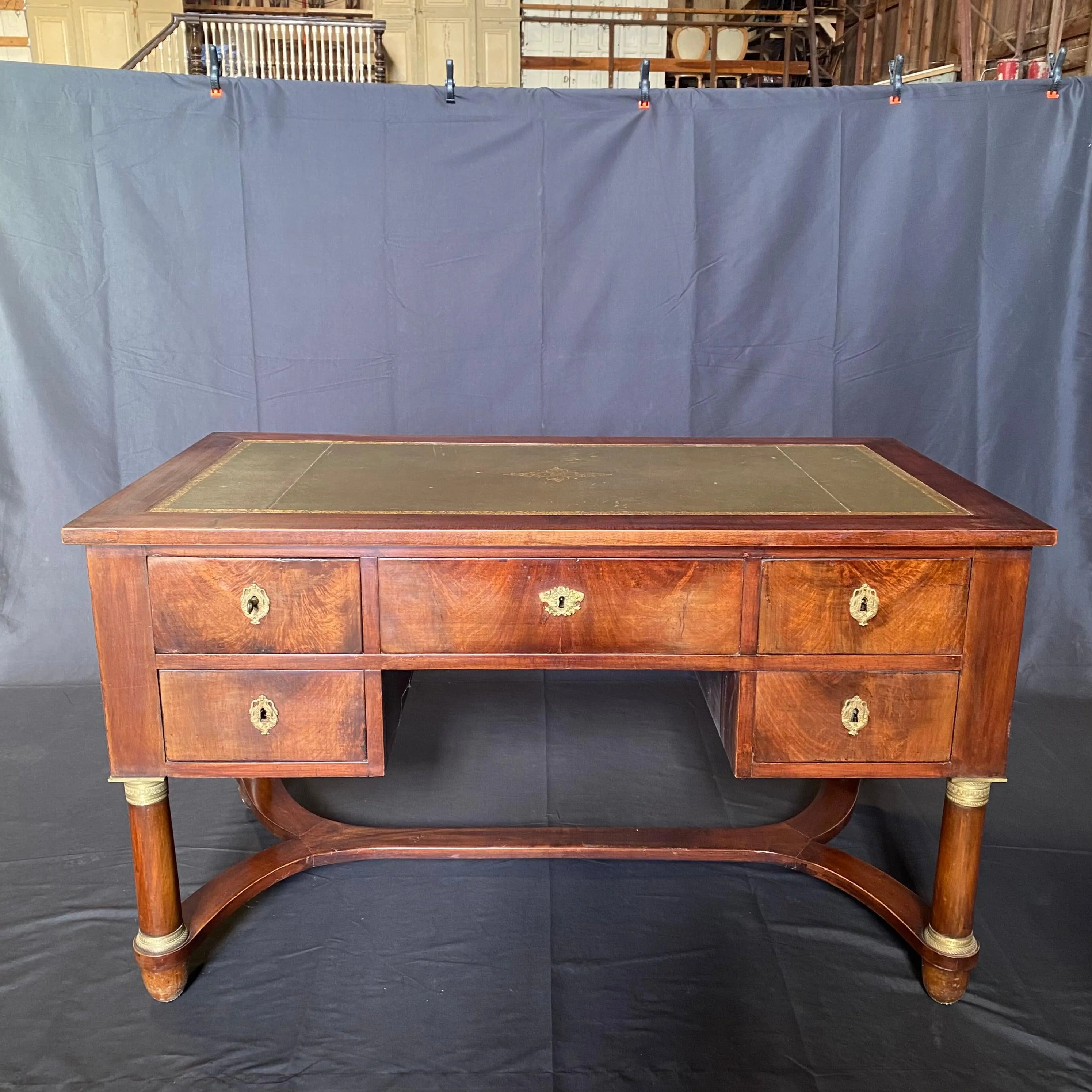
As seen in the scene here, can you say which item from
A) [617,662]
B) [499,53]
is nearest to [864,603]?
[617,662]

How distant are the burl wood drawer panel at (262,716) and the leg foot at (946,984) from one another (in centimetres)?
109

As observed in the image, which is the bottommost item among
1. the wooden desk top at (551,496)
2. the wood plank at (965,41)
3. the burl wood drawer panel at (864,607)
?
the burl wood drawer panel at (864,607)

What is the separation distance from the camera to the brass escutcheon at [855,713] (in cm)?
171

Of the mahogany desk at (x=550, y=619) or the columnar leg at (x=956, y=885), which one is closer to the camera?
the mahogany desk at (x=550, y=619)

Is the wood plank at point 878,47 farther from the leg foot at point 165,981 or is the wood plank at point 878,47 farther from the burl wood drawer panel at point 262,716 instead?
the leg foot at point 165,981

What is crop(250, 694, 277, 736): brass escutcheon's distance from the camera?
66.1 inches

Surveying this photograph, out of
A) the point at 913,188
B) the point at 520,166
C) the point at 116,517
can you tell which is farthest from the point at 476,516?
the point at 913,188

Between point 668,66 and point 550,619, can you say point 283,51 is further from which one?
point 550,619

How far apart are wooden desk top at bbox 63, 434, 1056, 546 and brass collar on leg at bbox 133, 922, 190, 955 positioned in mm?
727

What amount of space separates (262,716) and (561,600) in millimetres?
522

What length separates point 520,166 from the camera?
2.85 meters

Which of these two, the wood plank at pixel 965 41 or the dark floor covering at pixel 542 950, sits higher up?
the wood plank at pixel 965 41

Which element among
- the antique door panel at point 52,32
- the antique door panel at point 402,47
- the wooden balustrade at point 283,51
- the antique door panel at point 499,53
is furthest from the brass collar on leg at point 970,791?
the antique door panel at point 52,32

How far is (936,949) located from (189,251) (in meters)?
2.50
